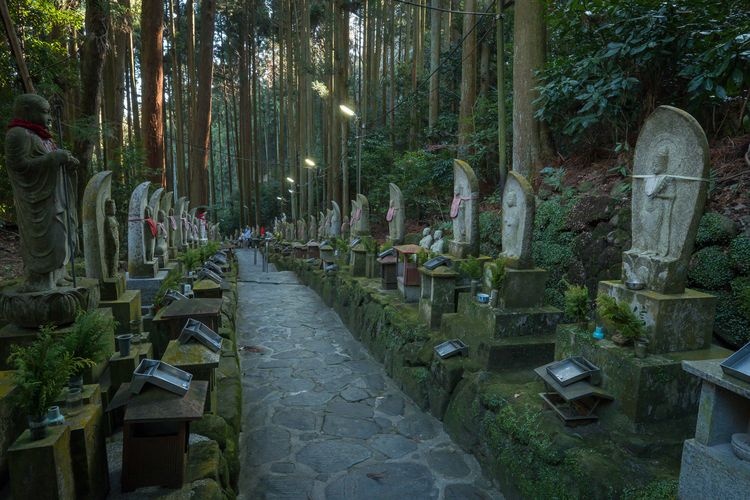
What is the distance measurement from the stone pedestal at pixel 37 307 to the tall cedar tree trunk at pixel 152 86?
409 inches

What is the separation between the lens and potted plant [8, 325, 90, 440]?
2250 millimetres

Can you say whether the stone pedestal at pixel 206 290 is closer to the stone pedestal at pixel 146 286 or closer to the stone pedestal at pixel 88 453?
the stone pedestal at pixel 146 286

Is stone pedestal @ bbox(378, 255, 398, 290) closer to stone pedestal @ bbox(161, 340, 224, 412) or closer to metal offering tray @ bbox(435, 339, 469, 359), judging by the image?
metal offering tray @ bbox(435, 339, 469, 359)

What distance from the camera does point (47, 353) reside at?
7.97ft

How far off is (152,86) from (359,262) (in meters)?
8.42

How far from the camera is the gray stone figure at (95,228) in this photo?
18.2ft

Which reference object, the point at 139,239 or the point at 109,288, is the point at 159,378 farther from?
the point at 139,239

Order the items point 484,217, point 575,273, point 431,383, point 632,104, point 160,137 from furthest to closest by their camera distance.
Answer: point 160,137, point 484,217, point 632,104, point 575,273, point 431,383

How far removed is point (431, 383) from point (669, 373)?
2672 mm

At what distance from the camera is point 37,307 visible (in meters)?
3.70

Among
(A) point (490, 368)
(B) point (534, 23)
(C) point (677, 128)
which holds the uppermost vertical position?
(B) point (534, 23)

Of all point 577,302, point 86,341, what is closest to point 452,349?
point 577,302

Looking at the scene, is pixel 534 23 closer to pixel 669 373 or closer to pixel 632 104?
pixel 632 104

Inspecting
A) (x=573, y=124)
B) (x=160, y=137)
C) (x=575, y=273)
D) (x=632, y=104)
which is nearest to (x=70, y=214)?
(x=575, y=273)
